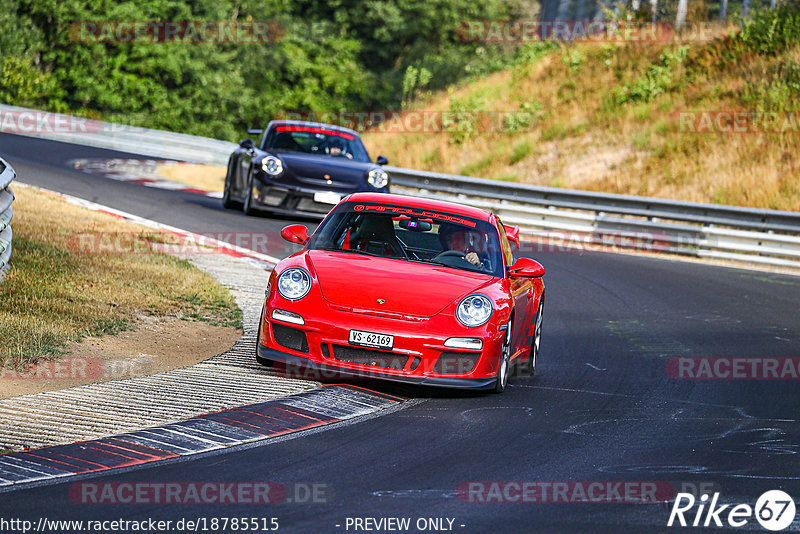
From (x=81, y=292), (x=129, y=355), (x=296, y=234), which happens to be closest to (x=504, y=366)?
(x=296, y=234)

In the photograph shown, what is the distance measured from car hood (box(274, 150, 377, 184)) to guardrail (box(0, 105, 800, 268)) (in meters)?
4.00

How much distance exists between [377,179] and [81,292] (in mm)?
8557

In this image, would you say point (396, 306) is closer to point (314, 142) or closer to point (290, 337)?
point (290, 337)

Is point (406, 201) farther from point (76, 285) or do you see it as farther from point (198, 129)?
point (198, 129)

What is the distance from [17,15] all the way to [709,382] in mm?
44549

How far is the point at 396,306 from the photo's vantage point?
8445 mm

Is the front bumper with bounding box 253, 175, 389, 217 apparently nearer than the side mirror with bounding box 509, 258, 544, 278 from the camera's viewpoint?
No

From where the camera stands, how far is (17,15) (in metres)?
49.1

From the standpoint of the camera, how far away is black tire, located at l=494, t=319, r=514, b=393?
8.77 m
